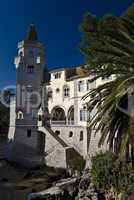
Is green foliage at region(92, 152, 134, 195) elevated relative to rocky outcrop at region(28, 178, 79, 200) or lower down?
elevated

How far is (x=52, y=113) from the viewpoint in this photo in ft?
135

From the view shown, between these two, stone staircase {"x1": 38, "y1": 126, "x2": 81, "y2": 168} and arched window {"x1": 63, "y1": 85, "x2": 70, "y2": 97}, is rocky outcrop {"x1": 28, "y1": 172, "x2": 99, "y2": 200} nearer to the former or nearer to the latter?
stone staircase {"x1": 38, "y1": 126, "x2": 81, "y2": 168}

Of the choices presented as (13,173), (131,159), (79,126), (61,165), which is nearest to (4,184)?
(13,173)

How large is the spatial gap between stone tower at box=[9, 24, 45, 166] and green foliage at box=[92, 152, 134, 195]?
2449 centimetres

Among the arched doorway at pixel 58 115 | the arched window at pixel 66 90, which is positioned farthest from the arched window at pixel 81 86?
the arched doorway at pixel 58 115

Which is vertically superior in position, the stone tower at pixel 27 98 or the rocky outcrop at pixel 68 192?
the stone tower at pixel 27 98

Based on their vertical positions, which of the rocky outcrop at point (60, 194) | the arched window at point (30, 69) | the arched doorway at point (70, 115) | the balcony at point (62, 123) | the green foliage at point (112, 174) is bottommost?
the rocky outcrop at point (60, 194)

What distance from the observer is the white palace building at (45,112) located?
34844mm

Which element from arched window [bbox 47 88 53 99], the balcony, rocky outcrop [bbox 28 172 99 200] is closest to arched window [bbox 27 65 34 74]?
arched window [bbox 47 88 53 99]

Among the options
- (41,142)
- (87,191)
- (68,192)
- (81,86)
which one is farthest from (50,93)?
(87,191)

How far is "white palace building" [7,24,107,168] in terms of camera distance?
3484cm

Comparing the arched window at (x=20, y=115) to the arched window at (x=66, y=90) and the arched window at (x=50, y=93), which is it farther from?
the arched window at (x=66, y=90)

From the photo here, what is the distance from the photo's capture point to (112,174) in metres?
13.3

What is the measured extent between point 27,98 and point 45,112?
399 centimetres
